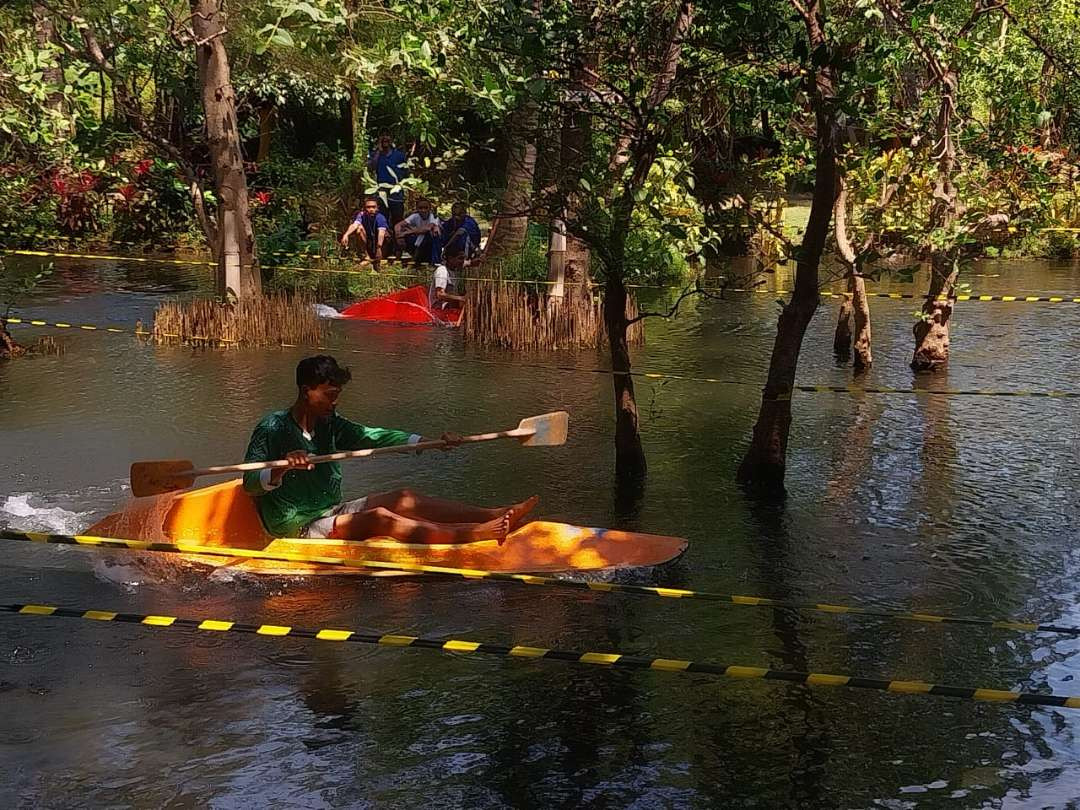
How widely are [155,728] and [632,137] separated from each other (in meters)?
4.64

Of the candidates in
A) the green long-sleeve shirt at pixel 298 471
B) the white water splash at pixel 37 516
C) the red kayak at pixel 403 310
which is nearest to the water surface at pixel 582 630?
the white water splash at pixel 37 516

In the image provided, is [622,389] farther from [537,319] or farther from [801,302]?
[537,319]

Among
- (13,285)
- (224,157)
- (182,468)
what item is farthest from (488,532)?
(13,285)

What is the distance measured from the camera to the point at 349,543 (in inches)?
A: 274

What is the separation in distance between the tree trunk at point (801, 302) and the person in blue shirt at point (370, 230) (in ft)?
32.7

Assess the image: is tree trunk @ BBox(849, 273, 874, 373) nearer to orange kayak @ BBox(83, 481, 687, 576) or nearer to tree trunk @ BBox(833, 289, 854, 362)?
tree trunk @ BBox(833, 289, 854, 362)

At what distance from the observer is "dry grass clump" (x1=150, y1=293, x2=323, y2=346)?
1370 centimetres

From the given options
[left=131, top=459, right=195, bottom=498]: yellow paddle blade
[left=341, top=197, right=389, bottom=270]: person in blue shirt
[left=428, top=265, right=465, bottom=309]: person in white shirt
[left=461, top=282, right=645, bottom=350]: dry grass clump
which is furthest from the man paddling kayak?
[left=341, top=197, right=389, bottom=270]: person in blue shirt

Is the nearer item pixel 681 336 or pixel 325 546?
pixel 325 546

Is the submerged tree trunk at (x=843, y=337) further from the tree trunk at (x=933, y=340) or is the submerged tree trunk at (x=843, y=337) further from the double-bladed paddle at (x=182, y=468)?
the double-bladed paddle at (x=182, y=468)

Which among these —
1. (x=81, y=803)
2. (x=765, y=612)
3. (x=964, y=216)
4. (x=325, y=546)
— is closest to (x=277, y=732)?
(x=81, y=803)

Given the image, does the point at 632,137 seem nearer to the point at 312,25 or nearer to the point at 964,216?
the point at 312,25

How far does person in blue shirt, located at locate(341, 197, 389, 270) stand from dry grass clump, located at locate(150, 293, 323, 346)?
4281 mm

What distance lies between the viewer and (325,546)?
697cm
